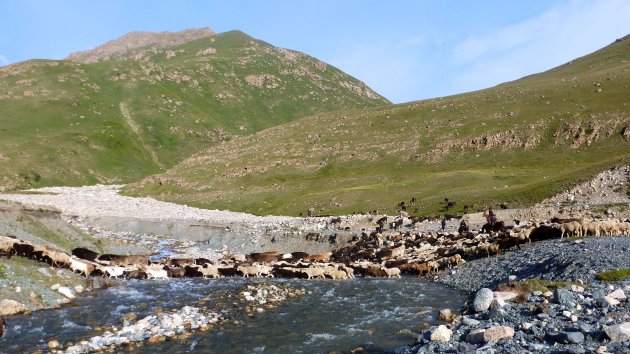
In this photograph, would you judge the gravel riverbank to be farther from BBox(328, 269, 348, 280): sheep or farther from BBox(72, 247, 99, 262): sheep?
BBox(72, 247, 99, 262): sheep

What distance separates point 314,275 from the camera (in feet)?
104

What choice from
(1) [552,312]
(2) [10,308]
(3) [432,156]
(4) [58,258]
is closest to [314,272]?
(4) [58,258]

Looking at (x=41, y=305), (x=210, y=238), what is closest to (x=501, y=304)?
(x=41, y=305)

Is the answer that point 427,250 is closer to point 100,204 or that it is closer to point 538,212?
point 538,212

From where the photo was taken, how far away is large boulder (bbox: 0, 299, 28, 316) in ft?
65.5

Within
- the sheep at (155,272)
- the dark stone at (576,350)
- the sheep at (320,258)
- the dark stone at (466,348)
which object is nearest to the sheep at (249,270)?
the sheep at (155,272)

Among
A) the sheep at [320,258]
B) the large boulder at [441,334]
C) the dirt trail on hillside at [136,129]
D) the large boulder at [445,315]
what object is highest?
the dirt trail on hillside at [136,129]

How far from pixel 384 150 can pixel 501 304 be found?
7549 cm

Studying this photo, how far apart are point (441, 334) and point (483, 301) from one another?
4639 mm

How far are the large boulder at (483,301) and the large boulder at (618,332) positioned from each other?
6.05 m

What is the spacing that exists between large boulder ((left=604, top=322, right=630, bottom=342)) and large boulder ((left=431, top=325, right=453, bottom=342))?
3999 millimetres

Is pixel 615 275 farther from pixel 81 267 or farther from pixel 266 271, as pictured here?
pixel 81 267

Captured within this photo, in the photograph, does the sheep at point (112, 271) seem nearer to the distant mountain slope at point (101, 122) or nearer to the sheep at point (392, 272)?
the sheep at point (392, 272)

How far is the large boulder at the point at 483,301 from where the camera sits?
1705cm
